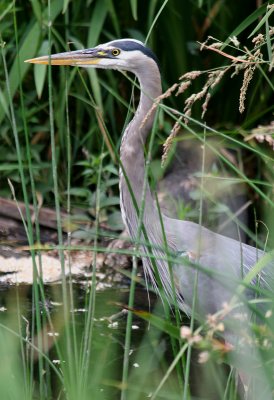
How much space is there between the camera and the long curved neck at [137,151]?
9.17 ft

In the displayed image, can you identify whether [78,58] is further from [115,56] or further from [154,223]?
[154,223]

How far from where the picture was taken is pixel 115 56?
2967 millimetres

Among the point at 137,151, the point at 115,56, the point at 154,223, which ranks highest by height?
the point at 115,56

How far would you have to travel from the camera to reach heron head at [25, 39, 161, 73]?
2.89 m

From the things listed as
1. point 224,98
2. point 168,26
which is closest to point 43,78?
point 168,26

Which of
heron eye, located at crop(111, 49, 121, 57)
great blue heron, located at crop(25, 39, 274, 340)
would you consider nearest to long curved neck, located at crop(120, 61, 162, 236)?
great blue heron, located at crop(25, 39, 274, 340)

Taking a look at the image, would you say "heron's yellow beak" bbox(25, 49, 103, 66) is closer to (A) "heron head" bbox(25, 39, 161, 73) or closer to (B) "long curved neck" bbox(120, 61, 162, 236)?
(A) "heron head" bbox(25, 39, 161, 73)

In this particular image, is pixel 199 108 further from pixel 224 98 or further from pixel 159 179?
pixel 159 179

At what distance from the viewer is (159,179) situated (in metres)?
4.01

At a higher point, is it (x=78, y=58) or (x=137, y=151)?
(x=78, y=58)

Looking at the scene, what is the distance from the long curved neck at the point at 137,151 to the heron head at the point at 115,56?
0.04m

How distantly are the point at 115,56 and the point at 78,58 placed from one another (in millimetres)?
129

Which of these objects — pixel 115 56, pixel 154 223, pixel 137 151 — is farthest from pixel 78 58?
pixel 154 223

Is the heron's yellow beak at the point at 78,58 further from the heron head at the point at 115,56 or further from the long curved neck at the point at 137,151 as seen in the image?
the long curved neck at the point at 137,151
